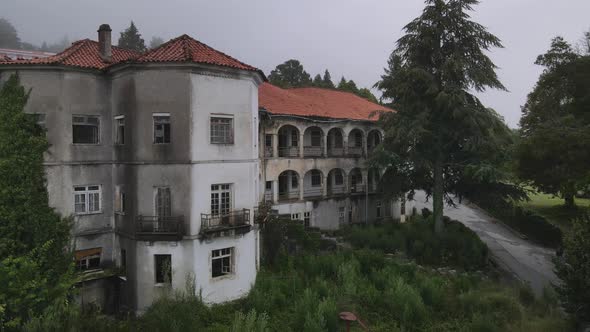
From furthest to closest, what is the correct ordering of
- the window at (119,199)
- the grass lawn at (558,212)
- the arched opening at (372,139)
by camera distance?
1. the grass lawn at (558,212)
2. the arched opening at (372,139)
3. the window at (119,199)

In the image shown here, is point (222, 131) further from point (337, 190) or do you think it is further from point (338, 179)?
point (338, 179)

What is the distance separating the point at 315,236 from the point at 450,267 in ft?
30.4

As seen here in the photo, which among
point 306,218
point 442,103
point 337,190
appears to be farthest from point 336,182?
point 442,103

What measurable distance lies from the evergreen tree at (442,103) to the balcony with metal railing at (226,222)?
11.8m

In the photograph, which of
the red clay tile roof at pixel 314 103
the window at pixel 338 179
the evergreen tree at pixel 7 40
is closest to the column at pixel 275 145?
the red clay tile roof at pixel 314 103

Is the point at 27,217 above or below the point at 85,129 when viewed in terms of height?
below

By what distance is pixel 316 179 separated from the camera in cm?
3347

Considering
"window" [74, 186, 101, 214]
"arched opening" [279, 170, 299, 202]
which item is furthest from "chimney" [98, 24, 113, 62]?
"arched opening" [279, 170, 299, 202]

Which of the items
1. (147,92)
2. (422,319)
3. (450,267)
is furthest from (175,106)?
(450,267)

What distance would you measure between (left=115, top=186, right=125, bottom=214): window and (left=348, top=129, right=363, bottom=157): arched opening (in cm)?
2040

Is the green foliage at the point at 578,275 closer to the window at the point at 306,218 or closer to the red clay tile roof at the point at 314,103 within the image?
the red clay tile roof at the point at 314,103

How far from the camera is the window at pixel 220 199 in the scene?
1828 centimetres

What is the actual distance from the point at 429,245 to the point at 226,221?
1550 cm

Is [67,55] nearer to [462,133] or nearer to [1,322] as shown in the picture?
[1,322]
